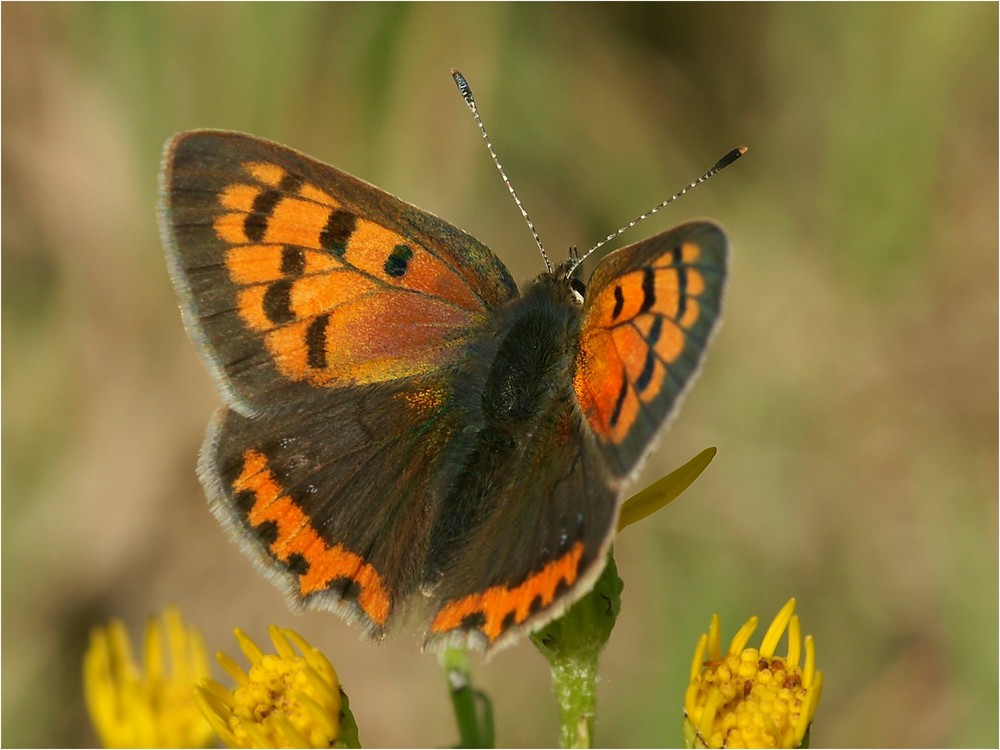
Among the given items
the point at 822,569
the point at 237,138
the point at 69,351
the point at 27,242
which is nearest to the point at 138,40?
the point at 27,242

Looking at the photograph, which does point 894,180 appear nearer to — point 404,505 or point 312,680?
point 404,505

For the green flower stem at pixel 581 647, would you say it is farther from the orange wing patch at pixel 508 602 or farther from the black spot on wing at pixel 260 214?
the black spot on wing at pixel 260 214

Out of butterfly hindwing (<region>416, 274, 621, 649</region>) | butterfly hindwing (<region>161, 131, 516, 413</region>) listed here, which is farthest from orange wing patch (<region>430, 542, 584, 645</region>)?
butterfly hindwing (<region>161, 131, 516, 413</region>)

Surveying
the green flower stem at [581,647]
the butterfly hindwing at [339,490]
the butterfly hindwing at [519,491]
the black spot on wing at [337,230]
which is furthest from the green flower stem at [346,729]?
the black spot on wing at [337,230]

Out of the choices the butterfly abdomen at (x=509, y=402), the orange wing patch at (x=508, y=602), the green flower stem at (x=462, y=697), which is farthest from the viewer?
the green flower stem at (x=462, y=697)

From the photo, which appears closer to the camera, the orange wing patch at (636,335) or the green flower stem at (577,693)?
the orange wing patch at (636,335)

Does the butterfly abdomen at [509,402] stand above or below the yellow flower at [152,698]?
above

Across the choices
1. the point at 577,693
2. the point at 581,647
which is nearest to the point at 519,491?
the point at 581,647
